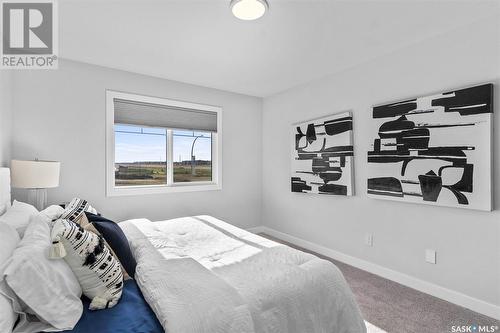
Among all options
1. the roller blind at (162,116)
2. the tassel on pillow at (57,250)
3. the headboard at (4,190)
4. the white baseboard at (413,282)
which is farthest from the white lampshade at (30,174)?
the white baseboard at (413,282)

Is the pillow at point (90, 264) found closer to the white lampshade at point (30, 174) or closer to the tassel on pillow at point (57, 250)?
the tassel on pillow at point (57, 250)

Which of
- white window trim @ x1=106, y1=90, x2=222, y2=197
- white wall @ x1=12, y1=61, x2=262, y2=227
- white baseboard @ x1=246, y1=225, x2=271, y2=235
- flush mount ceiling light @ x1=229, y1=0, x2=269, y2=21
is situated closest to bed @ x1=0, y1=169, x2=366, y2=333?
white wall @ x1=12, y1=61, x2=262, y2=227

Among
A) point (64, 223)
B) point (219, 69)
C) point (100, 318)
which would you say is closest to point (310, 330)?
point (100, 318)

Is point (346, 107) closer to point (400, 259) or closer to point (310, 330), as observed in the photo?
point (400, 259)

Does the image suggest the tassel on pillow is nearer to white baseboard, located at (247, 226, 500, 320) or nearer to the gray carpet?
the gray carpet

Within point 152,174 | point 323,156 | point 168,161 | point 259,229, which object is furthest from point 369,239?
point 152,174

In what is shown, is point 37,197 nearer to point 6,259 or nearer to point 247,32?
point 6,259

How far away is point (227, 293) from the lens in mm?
1281

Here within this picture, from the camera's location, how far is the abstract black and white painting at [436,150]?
2.12 m

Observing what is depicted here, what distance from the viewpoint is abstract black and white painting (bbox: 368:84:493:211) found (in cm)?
212

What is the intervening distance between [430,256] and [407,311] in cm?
62

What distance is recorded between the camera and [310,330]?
4.55ft

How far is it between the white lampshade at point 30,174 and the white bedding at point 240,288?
44.4 inches

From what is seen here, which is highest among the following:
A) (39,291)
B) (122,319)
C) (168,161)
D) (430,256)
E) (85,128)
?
(85,128)
